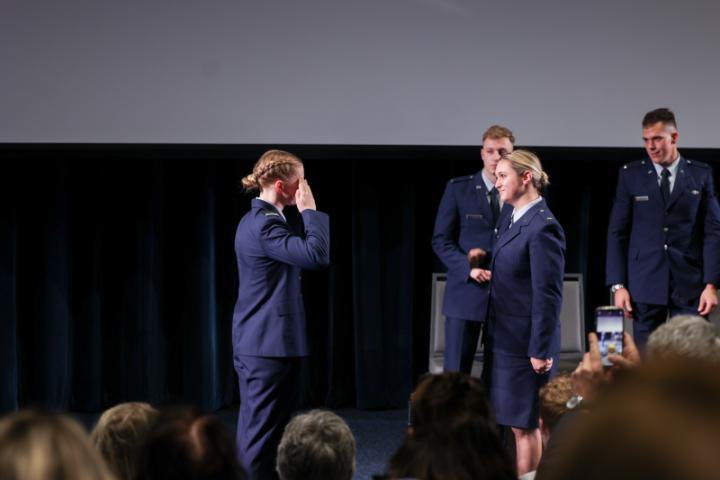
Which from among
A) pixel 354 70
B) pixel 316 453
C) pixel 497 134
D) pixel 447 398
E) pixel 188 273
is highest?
pixel 354 70

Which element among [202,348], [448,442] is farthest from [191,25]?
[448,442]

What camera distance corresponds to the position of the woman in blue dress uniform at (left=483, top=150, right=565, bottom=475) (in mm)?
2812

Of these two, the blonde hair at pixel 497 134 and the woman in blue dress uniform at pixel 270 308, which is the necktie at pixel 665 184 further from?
the woman in blue dress uniform at pixel 270 308

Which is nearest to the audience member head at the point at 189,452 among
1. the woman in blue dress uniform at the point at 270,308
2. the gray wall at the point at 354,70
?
the woman in blue dress uniform at the point at 270,308

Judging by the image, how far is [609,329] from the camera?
2.85 m

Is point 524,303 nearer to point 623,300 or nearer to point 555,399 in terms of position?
point 623,300

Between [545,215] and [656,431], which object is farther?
[545,215]

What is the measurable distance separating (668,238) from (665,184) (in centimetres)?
20

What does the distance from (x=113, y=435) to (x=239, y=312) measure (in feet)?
4.20

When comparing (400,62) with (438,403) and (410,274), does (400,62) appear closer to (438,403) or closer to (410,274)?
(410,274)

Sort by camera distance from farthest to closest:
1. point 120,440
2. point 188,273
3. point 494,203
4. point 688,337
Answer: point 188,273 < point 494,203 < point 688,337 < point 120,440

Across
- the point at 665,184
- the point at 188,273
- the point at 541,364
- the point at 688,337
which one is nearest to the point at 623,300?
the point at 665,184

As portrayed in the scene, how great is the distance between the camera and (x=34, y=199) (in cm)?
440

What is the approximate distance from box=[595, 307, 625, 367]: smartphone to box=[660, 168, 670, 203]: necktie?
710mm
